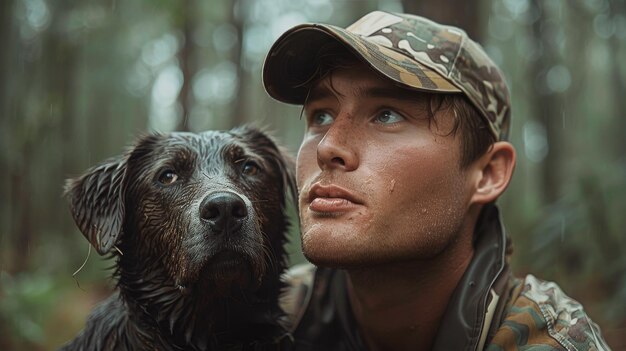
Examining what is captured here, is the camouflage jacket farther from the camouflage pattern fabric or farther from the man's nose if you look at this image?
the man's nose

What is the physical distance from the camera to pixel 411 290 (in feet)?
11.6

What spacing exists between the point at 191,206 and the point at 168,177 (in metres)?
0.39

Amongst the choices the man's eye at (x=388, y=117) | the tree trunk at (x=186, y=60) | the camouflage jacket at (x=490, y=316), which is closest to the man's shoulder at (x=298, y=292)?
the camouflage jacket at (x=490, y=316)

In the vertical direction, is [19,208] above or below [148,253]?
below

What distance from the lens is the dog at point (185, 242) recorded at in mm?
3023

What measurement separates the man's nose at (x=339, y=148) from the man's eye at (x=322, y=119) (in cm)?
21

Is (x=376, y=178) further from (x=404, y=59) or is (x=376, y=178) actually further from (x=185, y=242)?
(x=185, y=242)

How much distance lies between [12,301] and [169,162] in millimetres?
5403

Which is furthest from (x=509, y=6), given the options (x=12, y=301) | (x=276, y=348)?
(x=276, y=348)

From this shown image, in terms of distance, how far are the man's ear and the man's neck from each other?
1.01 ft

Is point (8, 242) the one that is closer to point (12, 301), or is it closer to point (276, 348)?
point (12, 301)

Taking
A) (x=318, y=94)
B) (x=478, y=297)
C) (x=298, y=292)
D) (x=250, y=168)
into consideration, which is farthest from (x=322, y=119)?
(x=298, y=292)

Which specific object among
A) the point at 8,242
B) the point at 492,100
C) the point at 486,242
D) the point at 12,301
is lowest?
the point at 8,242

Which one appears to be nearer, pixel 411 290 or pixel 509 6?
pixel 411 290
